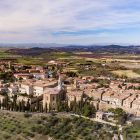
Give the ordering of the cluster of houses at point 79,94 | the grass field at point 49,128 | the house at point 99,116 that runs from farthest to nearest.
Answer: the cluster of houses at point 79,94 < the house at point 99,116 < the grass field at point 49,128

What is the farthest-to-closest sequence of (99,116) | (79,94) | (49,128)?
(79,94) → (99,116) → (49,128)

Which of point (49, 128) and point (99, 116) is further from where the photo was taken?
point (99, 116)

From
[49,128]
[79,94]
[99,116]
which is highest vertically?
[79,94]

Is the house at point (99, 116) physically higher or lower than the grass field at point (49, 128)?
higher

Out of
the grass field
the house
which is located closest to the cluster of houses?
the house

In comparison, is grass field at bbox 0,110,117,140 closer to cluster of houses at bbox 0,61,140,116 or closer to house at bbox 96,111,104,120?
house at bbox 96,111,104,120

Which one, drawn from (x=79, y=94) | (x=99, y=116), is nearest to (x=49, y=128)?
(x=99, y=116)

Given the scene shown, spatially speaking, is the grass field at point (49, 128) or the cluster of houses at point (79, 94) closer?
the grass field at point (49, 128)

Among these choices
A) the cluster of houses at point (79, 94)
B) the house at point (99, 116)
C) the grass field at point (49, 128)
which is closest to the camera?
the grass field at point (49, 128)

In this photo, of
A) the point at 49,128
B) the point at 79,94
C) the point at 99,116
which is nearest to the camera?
the point at 49,128

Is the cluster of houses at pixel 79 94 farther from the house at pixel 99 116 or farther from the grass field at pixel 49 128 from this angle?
the grass field at pixel 49 128

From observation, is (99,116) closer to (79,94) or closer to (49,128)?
(49,128)

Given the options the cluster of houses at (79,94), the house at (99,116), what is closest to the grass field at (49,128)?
the house at (99,116)
